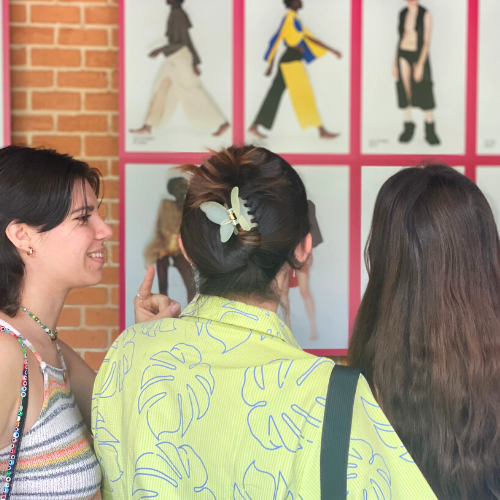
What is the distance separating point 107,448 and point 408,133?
1712 millimetres

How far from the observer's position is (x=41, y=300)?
141 cm

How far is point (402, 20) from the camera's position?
2.31 m

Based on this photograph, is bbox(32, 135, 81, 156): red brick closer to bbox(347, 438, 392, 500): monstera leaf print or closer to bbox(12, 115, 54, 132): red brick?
bbox(12, 115, 54, 132): red brick

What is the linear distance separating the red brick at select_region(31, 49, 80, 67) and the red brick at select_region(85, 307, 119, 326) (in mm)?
968

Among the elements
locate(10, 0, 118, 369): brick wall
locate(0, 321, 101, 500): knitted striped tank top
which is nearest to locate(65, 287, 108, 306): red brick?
locate(10, 0, 118, 369): brick wall

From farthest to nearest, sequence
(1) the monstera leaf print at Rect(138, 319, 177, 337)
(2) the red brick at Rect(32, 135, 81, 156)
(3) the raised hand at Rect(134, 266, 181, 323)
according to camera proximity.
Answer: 1. (2) the red brick at Rect(32, 135, 81, 156)
2. (3) the raised hand at Rect(134, 266, 181, 323)
3. (1) the monstera leaf print at Rect(138, 319, 177, 337)

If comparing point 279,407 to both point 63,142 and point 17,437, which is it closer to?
point 17,437

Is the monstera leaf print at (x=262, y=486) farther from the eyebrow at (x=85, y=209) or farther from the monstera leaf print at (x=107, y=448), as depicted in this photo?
the eyebrow at (x=85, y=209)

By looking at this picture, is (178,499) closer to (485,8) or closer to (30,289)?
(30,289)

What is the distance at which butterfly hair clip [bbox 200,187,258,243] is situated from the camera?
105 centimetres

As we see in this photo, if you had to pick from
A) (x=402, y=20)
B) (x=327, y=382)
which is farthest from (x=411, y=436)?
(x=402, y=20)

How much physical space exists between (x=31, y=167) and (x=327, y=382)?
33.6 inches

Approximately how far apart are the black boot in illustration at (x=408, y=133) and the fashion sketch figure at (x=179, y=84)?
719mm

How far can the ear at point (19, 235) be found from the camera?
1345 mm
